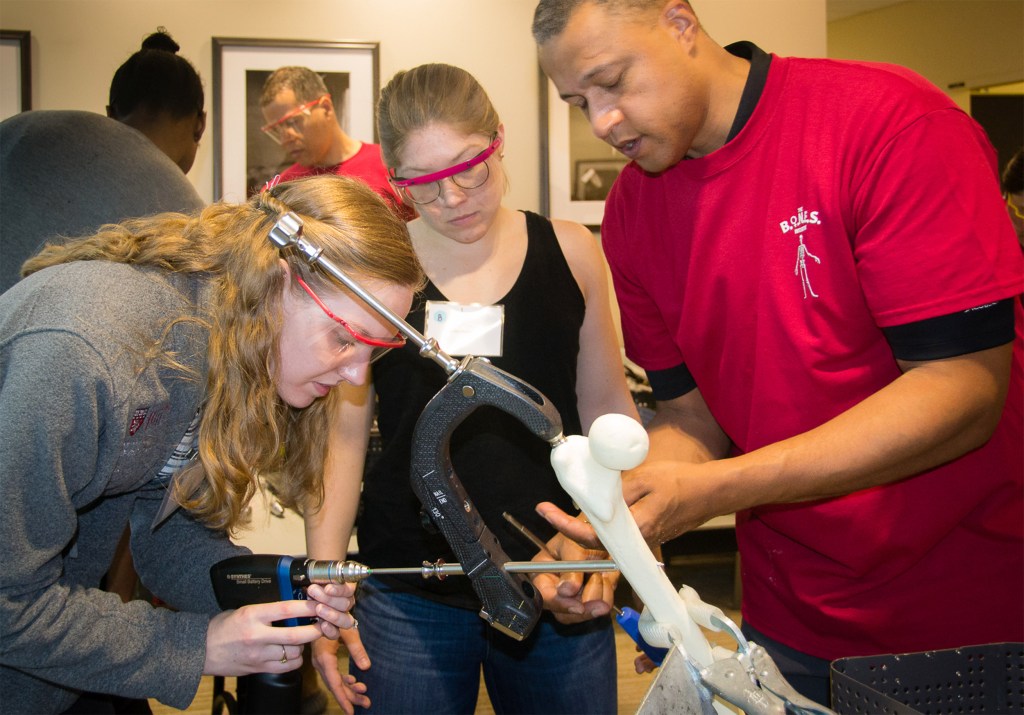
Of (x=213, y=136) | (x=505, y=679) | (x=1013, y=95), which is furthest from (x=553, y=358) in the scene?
(x=1013, y=95)

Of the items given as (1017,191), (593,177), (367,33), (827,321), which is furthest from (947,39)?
(827,321)

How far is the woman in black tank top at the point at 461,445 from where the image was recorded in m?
1.41

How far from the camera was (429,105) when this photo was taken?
1.41 metres

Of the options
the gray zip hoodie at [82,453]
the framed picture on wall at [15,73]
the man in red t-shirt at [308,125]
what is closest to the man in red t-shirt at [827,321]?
the gray zip hoodie at [82,453]

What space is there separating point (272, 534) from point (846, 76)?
2040mm

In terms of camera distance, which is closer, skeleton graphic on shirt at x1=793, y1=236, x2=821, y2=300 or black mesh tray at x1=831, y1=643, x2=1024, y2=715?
black mesh tray at x1=831, y1=643, x2=1024, y2=715

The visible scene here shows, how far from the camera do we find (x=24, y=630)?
98 cm

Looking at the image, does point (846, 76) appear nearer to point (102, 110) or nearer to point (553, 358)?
point (553, 358)

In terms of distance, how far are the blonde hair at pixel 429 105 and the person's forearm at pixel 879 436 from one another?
2.41 feet

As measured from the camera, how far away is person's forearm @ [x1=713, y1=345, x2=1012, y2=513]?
108 centimetres

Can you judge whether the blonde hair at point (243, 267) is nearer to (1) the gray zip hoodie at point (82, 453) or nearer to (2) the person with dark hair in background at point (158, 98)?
(1) the gray zip hoodie at point (82, 453)

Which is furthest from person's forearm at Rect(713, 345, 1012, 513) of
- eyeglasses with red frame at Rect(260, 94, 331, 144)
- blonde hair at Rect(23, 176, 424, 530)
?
eyeglasses with red frame at Rect(260, 94, 331, 144)

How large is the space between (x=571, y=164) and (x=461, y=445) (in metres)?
2.42

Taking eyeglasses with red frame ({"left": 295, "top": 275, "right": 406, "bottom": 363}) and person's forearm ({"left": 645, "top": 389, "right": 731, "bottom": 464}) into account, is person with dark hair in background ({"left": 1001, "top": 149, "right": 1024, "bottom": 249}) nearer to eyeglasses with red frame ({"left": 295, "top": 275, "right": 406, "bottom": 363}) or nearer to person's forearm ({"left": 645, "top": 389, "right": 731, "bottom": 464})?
person's forearm ({"left": 645, "top": 389, "right": 731, "bottom": 464})
